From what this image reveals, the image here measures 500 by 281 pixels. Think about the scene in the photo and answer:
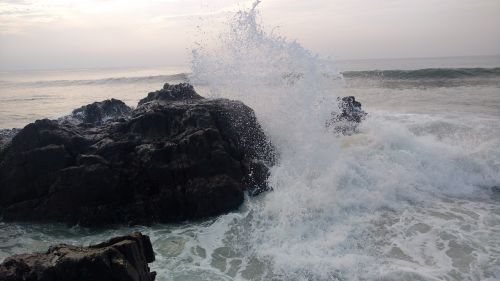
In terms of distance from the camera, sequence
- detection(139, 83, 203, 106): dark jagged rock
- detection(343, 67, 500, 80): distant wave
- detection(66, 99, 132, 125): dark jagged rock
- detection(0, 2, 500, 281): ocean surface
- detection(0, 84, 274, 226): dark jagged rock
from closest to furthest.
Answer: detection(0, 2, 500, 281): ocean surface, detection(0, 84, 274, 226): dark jagged rock, detection(139, 83, 203, 106): dark jagged rock, detection(66, 99, 132, 125): dark jagged rock, detection(343, 67, 500, 80): distant wave

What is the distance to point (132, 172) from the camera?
29.7 ft

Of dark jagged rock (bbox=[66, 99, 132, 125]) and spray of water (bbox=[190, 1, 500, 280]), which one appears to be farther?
dark jagged rock (bbox=[66, 99, 132, 125])

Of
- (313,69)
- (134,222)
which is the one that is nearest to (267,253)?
(134,222)

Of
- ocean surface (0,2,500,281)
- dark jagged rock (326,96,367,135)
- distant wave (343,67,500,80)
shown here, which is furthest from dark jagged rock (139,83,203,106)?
distant wave (343,67,500,80)

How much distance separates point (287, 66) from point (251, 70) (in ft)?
4.08

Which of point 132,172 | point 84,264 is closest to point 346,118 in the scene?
point 132,172

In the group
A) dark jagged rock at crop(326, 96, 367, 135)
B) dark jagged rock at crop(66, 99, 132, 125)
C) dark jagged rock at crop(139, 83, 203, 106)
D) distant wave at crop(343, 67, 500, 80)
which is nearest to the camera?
dark jagged rock at crop(326, 96, 367, 135)

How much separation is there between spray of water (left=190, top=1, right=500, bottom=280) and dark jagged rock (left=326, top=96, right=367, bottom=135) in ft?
1.38

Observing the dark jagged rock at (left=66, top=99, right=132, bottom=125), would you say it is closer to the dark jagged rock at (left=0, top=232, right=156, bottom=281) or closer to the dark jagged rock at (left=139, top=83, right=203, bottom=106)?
the dark jagged rock at (left=139, top=83, right=203, bottom=106)

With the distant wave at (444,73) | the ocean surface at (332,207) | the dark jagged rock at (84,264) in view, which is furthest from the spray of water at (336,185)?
the distant wave at (444,73)

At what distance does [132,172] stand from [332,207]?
4.32 metres

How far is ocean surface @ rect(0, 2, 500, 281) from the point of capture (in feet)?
21.5

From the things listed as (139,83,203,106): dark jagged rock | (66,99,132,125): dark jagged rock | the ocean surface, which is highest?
(139,83,203,106): dark jagged rock

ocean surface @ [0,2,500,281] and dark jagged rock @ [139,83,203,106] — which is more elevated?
dark jagged rock @ [139,83,203,106]
